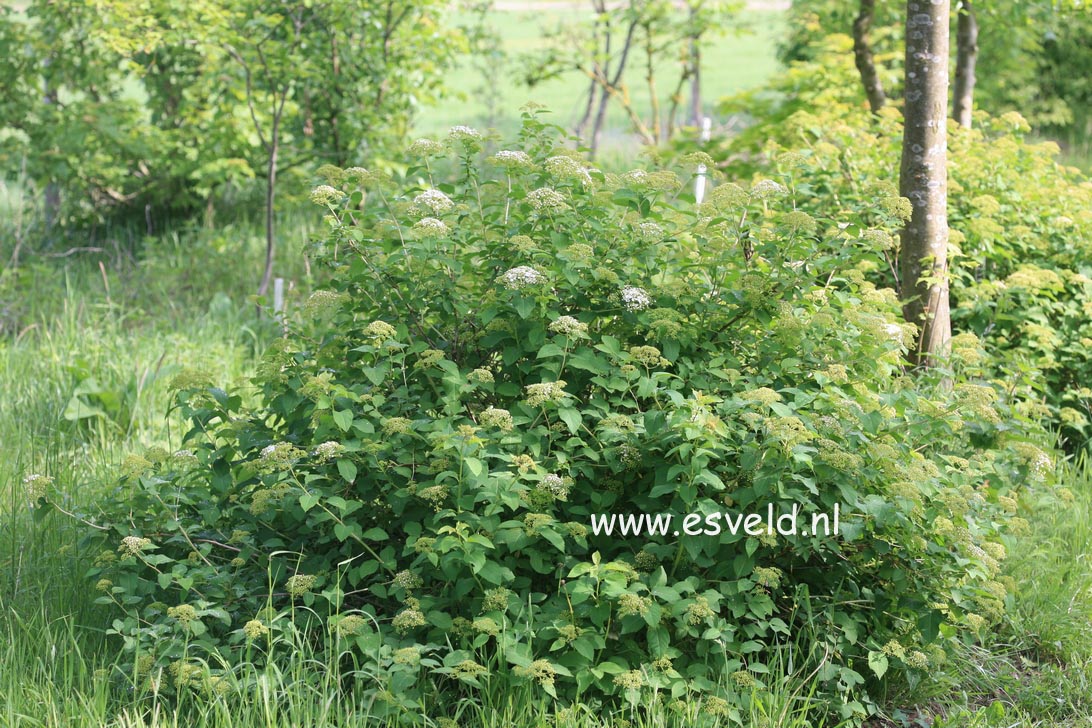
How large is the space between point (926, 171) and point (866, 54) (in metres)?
1.90

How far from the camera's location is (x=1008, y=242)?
16.3 feet

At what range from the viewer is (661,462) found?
2834 mm

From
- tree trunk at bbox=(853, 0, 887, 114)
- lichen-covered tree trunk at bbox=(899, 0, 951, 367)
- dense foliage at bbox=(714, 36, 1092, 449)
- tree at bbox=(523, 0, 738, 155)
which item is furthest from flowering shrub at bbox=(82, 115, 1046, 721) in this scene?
tree at bbox=(523, 0, 738, 155)

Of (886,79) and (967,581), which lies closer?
(967,581)

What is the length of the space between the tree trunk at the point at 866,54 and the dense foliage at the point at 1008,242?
0.22 meters

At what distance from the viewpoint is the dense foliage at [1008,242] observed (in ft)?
14.7

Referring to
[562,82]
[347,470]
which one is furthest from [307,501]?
[562,82]

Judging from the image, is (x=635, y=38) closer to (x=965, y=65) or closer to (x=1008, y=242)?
(x=965, y=65)

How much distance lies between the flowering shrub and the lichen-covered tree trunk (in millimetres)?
950

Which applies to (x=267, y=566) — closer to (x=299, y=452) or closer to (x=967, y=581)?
(x=299, y=452)

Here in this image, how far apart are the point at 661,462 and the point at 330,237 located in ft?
3.87

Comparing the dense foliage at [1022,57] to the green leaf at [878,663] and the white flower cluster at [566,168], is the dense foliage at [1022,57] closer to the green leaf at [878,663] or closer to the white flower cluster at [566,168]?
the white flower cluster at [566,168]

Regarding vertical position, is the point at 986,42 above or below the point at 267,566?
above

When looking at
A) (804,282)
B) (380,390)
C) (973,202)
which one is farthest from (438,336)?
(973,202)
